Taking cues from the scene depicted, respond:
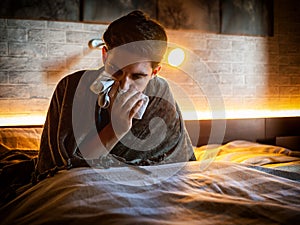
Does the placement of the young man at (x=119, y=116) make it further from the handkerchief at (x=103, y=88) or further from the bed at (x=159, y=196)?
the bed at (x=159, y=196)

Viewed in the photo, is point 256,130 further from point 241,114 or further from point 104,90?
point 104,90

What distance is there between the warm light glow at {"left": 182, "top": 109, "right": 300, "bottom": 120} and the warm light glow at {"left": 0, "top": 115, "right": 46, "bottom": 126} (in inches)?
45.2

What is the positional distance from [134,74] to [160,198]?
70 centimetres

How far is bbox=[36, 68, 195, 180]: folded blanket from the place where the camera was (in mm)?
1327

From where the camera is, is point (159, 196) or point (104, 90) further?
point (104, 90)

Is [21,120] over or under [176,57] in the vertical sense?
under

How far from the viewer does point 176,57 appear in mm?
2814

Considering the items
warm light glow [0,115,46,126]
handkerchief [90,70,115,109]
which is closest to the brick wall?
warm light glow [0,115,46,126]

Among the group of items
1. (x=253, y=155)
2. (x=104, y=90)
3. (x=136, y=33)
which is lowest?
(x=253, y=155)

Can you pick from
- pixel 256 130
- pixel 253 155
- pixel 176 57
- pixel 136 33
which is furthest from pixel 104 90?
pixel 256 130

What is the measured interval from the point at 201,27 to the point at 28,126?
1.60m

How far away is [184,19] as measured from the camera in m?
2.89

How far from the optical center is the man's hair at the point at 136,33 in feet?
5.02

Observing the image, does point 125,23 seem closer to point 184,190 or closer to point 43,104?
point 184,190
